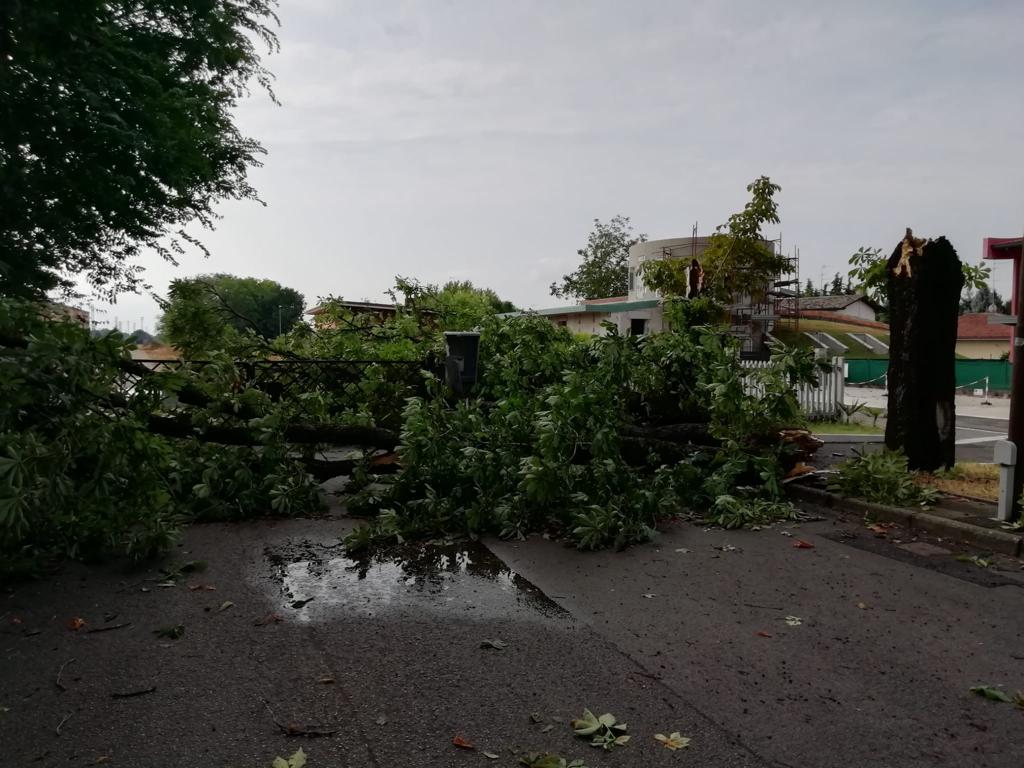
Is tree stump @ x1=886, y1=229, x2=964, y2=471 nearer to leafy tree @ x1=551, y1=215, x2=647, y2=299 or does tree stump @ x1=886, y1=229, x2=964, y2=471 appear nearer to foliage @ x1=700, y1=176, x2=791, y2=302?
foliage @ x1=700, y1=176, x2=791, y2=302

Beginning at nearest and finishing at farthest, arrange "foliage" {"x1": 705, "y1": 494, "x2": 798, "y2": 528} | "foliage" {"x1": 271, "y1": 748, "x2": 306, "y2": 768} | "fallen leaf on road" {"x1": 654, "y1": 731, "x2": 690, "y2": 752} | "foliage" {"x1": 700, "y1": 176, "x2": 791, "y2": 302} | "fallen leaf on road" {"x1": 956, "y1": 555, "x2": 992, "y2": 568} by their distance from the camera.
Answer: "foliage" {"x1": 271, "y1": 748, "x2": 306, "y2": 768} → "fallen leaf on road" {"x1": 654, "y1": 731, "x2": 690, "y2": 752} → "fallen leaf on road" {"x1": 956, "y1": 555, "x2": 992, "y2": 568} → "foliage" {"x1": 705, "y1": 494, "x2": 798, "y2": 528} → "foliage" {"x1": 700, "y1": 176, "x2": 791, "y2": 302}

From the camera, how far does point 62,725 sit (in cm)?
315

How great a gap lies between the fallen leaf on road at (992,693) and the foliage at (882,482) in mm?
3736

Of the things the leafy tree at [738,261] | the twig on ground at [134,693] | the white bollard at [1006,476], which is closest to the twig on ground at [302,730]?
the twig on ground at [134,693]

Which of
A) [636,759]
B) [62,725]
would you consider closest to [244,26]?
[62,725]

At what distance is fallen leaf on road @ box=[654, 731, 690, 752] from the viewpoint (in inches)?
118

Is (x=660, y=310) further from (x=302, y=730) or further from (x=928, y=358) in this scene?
(x=302, y=730)

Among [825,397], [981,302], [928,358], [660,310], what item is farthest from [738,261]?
[981,302]

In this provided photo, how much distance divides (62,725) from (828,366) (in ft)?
21.6

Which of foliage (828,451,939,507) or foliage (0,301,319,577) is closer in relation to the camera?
foliage (0,301,319,577)

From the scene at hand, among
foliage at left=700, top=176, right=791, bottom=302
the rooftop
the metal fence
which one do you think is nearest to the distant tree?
the rooftop

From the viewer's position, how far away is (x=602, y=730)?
3.13 metres

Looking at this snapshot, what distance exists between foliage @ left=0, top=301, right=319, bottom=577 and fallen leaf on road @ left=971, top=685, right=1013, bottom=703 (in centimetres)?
460

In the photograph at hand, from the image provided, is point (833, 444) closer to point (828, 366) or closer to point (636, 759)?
point (828, 366)
